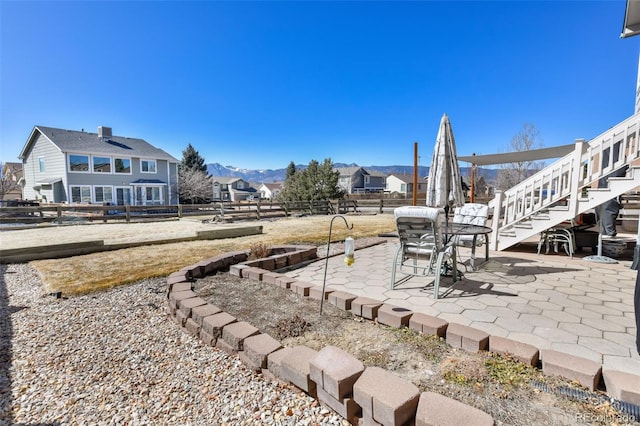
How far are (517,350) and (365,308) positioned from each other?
1181 mm

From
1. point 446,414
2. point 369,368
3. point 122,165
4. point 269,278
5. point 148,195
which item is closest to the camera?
point 446,414

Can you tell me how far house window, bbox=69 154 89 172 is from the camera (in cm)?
1895

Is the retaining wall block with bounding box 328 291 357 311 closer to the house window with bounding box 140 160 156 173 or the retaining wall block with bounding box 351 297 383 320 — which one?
the retaining wall block with bounding box 351 297 383 320

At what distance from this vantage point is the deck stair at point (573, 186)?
471 centimetres

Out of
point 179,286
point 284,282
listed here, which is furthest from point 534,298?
point 179,286

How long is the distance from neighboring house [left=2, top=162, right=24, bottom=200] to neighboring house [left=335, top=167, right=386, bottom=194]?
4223 centimetres

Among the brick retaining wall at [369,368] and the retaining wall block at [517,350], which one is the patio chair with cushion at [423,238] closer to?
the brick retaining wall at [369,368]

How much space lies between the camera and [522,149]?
21938mm

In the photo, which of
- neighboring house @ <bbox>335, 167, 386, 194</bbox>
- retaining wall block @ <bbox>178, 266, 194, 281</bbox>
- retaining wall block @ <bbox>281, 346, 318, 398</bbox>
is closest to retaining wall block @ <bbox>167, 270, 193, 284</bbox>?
retaining wall block @ <bbox>178, 266, 194, 281</bbox>

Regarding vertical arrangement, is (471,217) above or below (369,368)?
above

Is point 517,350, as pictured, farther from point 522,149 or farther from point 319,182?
point 522,149

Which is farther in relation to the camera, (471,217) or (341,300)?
(471,217)

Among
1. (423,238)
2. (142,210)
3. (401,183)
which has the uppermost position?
(401,183)

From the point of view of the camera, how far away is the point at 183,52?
1146 centimetres
